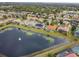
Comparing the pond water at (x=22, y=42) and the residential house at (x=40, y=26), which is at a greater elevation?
the residential house at (x=40, y=26)

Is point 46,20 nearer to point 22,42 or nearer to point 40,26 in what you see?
point 40,26

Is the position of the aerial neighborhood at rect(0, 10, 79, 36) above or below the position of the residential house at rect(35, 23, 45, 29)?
above

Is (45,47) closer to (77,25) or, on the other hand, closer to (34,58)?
(34,58)

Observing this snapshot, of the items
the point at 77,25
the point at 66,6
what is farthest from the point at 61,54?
the point at 66,6

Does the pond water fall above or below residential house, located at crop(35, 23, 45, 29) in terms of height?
below

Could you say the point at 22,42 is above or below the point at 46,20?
below

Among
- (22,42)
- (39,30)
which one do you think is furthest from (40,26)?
(22,42)

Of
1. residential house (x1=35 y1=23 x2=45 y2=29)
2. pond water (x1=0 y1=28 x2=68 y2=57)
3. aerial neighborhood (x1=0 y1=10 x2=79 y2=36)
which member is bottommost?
pond water (x1=0 y1=28 x2=68 y2=57)

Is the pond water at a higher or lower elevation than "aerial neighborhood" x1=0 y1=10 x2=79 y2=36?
lower

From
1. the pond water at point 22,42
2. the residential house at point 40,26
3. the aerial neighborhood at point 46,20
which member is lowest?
the pond water at point 22,42
